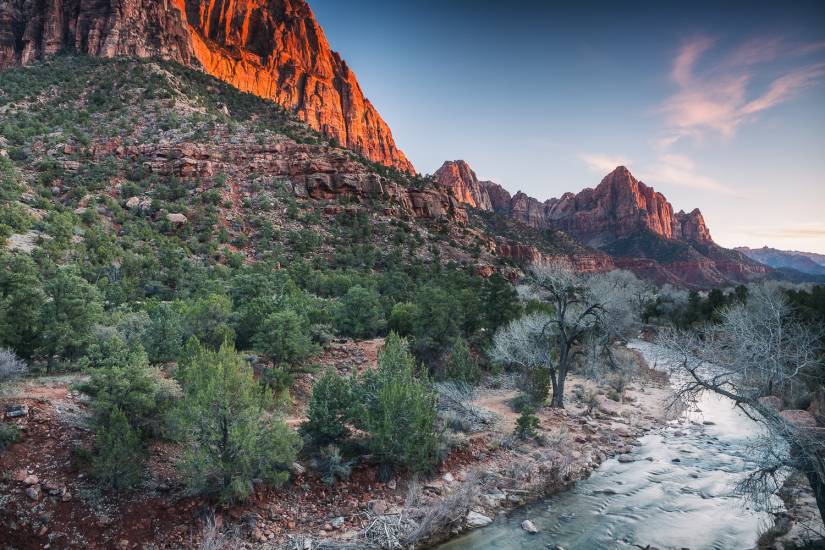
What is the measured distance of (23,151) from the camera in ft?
110

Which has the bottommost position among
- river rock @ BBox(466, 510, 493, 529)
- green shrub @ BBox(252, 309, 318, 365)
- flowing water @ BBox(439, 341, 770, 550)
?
river rock @ BBox(466, 510, 493, 529)

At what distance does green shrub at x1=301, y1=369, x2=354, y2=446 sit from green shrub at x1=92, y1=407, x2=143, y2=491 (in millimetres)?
3296

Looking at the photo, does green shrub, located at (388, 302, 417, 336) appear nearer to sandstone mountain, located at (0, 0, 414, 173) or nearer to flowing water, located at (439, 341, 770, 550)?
flowing water, located at (439, 341, 770, 550)

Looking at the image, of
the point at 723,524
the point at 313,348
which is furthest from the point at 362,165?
the point at 723,524

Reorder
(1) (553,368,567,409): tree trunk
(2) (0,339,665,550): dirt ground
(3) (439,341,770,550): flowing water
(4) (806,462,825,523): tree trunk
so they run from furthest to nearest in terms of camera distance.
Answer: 1. (1) (553,368,567,409): tree trunk
2. (3) (439,341,770,550): flowing water
3. (2) (0,339,665,550): dirt ground
4. (4) (806,462,825,523): tree trunk

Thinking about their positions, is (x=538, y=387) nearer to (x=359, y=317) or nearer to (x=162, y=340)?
(x=359, y=317)

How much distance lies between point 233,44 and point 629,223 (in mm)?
115264

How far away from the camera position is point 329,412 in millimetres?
9664

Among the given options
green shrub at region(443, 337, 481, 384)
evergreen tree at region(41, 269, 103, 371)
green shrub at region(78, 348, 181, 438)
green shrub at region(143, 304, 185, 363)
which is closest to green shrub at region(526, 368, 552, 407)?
green shrub at region(443, 337, 481, 384)

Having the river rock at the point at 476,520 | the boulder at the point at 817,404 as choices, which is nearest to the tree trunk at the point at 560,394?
the river rock at the point at 476,520

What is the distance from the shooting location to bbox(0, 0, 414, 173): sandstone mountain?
171 feet

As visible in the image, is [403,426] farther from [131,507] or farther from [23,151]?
[23,151]

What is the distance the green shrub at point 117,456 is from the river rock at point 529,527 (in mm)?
7188

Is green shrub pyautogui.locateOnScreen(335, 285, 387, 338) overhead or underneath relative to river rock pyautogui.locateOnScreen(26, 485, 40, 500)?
overhead
